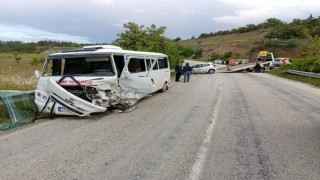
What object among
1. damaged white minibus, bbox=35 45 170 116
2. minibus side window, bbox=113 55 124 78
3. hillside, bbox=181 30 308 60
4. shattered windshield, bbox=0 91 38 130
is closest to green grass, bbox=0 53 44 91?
damaged white minibus, bbox=35 45 170 116

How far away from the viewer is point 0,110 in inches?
391

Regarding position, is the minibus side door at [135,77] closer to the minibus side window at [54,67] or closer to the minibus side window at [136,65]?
the minibus side window at [136,65]

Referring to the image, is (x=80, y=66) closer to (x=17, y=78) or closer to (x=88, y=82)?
(x=88, y=82)

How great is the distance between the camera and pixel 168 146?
22.3 ft

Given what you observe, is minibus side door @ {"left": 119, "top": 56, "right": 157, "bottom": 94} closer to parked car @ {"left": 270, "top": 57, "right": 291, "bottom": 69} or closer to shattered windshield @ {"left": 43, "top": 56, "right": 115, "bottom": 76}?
shattered windshield @ {"left": 43, "top": 56, "right": 115, "bottom": 76}

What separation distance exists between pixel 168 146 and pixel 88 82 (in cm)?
442

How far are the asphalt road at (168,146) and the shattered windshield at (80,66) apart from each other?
152 centimetres

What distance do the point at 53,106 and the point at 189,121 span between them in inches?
150

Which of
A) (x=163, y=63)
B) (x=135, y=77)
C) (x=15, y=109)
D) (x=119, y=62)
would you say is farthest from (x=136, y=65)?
(x=15, y=109)

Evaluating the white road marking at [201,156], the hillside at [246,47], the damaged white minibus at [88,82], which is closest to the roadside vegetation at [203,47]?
the hillside at [246,47]

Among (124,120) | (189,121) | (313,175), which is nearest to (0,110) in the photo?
(124,120)

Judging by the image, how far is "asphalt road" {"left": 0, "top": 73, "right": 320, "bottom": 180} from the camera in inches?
210

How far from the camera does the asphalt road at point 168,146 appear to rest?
5.34 meters

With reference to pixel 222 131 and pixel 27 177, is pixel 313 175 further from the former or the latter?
pixel 27 177
